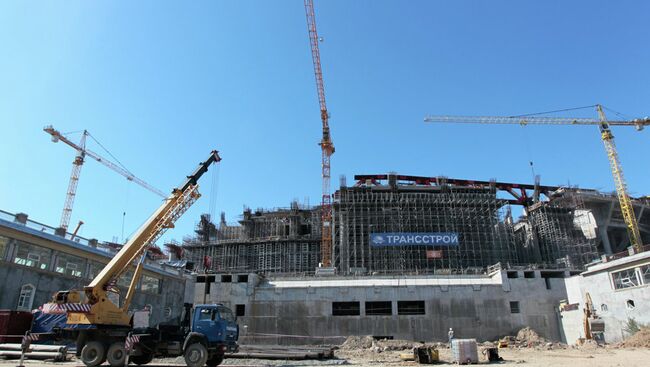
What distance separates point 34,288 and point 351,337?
2668 cm

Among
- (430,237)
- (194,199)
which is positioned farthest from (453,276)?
(194,199)

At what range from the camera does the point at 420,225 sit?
62281mm

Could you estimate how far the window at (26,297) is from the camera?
2859 centimetres

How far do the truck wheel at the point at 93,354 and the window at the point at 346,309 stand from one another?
96.7 ft

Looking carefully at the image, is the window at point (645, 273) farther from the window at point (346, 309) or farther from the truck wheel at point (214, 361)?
the truck wheel at point (214, 361)

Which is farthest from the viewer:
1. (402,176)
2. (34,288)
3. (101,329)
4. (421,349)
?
(402,176)

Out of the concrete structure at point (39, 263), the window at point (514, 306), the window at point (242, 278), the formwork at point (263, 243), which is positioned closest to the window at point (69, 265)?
the concrete structure at point (39, 263)

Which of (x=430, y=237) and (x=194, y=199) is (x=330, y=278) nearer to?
(x=430, y=237)

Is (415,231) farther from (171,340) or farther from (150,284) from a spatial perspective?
(171,340)

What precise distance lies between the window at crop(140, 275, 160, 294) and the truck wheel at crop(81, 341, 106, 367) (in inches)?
961

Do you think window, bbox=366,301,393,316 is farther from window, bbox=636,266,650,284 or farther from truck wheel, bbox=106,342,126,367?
truck wheel, bbox=106,342,126,367

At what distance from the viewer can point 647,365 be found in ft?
62.3

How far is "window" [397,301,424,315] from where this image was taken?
44.4m

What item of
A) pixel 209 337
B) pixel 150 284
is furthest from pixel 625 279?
pixel 150 284
